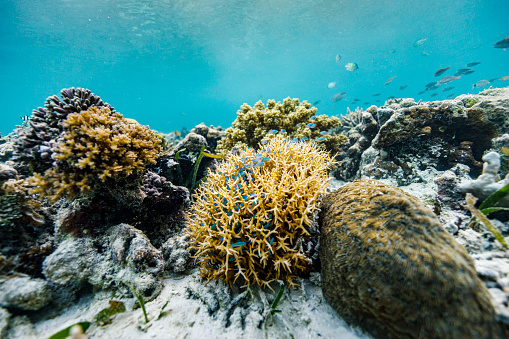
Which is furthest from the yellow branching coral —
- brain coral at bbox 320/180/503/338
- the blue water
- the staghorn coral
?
the blue water

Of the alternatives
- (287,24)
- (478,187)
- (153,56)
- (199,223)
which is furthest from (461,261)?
(153,56)

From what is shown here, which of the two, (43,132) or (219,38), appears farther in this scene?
(219,38)

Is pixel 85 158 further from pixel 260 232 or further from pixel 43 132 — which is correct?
pixel 260 232

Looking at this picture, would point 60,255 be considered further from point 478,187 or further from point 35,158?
point 478,187

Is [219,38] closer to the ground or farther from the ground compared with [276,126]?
farther from the ground

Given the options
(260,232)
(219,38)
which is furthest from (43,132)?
Result: (219,38)

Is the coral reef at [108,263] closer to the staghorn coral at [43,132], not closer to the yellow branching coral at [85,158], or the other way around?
the yellow branching coral at [85,158]

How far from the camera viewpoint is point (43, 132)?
2.25 m

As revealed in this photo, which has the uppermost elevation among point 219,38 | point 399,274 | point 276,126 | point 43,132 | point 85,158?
point 219,38

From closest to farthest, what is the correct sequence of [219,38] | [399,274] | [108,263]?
[399,274] < [108,263] < [219,38]

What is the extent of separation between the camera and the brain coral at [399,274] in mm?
1250

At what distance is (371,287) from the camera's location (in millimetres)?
1535

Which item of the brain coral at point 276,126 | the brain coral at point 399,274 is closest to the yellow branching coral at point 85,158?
the brain coral at point 399,274

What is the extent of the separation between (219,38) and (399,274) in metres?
45.0
